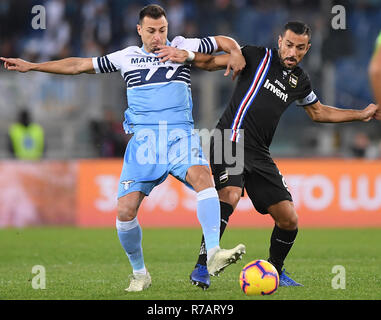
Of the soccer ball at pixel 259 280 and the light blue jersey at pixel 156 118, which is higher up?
the light blue jersey at pixel 156 118

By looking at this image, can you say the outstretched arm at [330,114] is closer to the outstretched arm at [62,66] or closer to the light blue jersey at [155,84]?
the light blue jersey at [155,84]

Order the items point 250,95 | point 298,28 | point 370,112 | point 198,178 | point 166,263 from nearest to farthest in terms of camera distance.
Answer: point 198,178, point 298,28, point 250,95, point 370,112, point 166,263

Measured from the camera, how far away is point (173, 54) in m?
6.75

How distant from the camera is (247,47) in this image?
7574 millimetres

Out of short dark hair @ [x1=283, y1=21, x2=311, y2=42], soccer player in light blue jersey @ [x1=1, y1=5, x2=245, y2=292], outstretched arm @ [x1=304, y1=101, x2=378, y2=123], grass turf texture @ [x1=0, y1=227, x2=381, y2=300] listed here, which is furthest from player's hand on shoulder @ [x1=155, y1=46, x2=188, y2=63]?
grass turf texture @ [x1=0, y1=227, x2=381, y2=300]

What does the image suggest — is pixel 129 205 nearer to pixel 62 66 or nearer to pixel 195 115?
pixel 62 66

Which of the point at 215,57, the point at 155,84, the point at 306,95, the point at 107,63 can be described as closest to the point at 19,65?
the point at 107,63

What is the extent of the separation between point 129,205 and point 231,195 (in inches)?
39.0

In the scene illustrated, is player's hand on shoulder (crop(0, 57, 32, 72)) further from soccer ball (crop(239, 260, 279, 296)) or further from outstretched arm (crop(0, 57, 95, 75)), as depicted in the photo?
soccer ball (crop(239, 260, 279, 296))

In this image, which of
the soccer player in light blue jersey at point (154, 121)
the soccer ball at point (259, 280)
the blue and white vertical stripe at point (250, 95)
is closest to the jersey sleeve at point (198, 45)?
the soccer player in light blue jersey at point (154, 121)

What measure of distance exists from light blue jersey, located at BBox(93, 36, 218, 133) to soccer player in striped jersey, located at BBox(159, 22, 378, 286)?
0.61 m

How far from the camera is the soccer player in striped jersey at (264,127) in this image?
7309 millimetres

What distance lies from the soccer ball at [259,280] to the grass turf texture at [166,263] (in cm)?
7

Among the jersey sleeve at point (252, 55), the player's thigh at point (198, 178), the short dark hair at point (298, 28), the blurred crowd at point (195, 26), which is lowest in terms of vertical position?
the player's thigh at point (198, 178)
